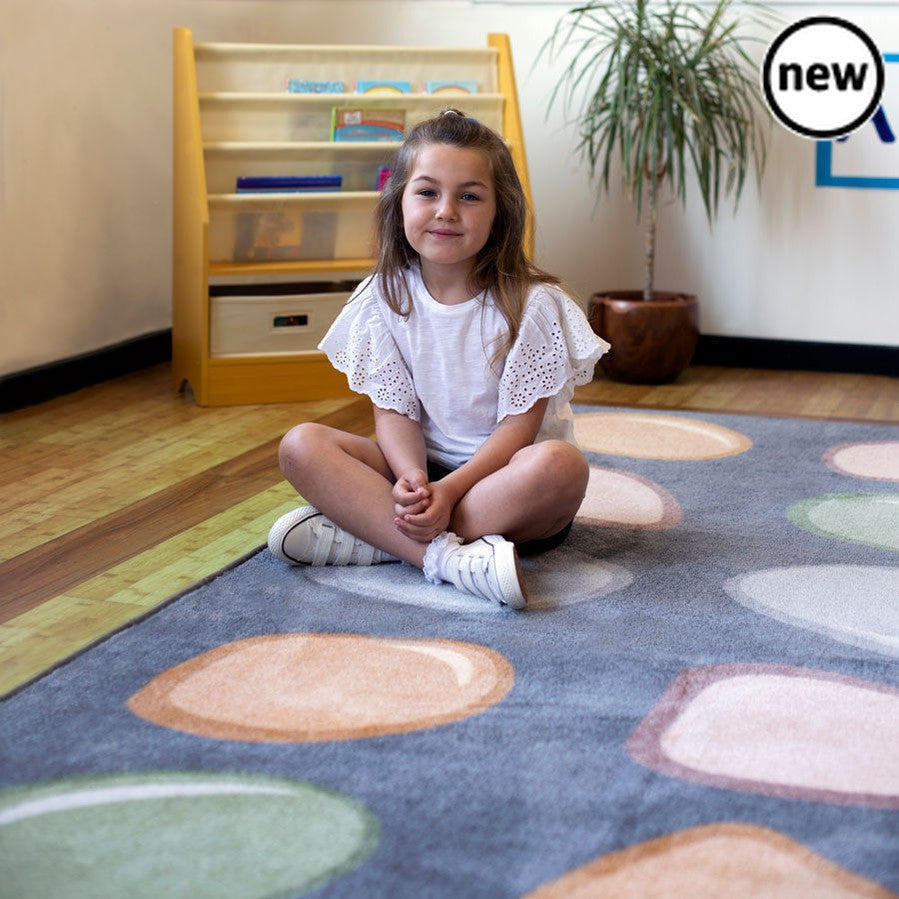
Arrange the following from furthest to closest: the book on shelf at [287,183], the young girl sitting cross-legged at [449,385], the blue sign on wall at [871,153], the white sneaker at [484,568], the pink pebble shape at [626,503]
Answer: the blue sign on wall at [871,153] < the book on shelf at [287,183] < the pink pebble shape at [626,503] < the young girl sitting cross-legged at [449,385] < the white sneaker at [484,568]

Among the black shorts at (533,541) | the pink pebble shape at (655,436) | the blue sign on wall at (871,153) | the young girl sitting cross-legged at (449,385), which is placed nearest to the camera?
the young girl sitting cross-legged at (449,385)

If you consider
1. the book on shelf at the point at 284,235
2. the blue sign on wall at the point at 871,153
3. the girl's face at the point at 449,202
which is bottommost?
the book on shelf at the point at 284,235

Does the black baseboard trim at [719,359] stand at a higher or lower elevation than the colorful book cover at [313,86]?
lower

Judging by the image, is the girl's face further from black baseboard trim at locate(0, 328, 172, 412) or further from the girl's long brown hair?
black baseboard trim at locate(0, 328, 172, 412)

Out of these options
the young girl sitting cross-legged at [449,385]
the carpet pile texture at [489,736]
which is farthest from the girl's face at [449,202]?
the carpet pile texture at [489,736]

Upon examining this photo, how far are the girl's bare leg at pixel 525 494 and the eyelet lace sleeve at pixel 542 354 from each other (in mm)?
76

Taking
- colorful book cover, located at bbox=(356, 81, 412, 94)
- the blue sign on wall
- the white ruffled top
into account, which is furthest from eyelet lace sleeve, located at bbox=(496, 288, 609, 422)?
the blue sign on wall

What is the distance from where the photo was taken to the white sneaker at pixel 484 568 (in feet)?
4.75

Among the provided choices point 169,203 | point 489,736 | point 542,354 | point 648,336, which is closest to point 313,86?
point 169,203

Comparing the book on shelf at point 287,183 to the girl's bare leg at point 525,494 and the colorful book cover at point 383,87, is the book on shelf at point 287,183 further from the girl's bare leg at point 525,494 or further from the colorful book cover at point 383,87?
the girl's bare leg at point 525,494

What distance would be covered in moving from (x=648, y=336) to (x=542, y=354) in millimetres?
1220

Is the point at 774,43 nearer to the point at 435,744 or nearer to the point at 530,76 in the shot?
the point at 530,76

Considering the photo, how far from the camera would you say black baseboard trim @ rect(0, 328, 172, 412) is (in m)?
2.50

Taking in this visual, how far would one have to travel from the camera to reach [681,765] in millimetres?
1103
